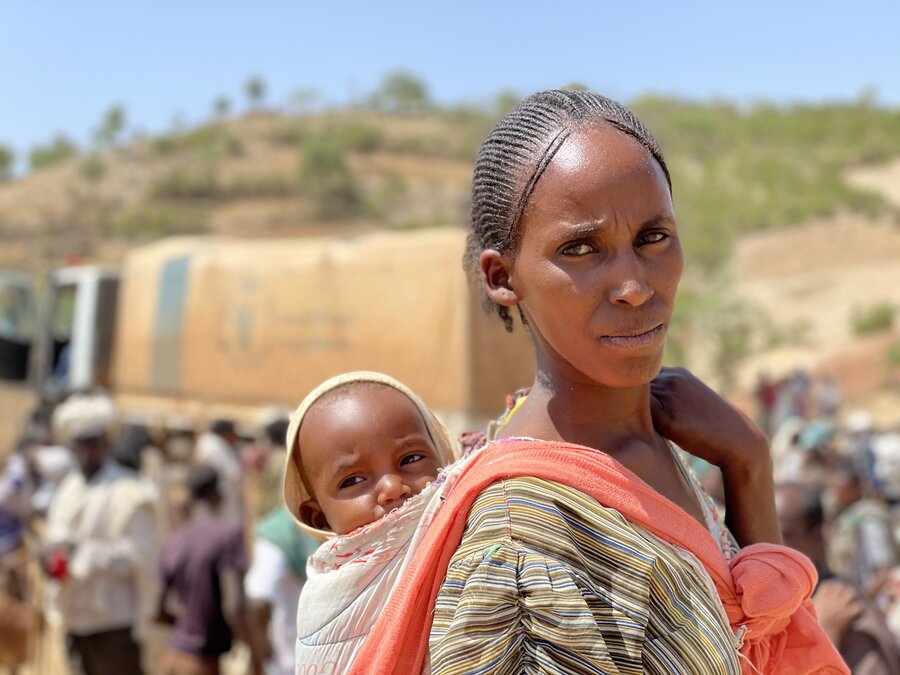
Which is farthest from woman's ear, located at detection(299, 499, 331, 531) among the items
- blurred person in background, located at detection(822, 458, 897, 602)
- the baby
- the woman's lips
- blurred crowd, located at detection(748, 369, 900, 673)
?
blurred person in background, located at detection(822, 458, 897, 602)

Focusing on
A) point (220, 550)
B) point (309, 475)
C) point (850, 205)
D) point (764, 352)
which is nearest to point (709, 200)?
point (850, 205)

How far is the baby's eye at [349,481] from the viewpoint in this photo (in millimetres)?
1715

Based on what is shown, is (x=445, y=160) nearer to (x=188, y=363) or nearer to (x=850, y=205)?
(x=850, y=205)

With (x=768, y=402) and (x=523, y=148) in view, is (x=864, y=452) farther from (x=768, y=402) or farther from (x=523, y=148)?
(x=523, y=148)

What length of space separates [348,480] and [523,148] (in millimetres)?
633

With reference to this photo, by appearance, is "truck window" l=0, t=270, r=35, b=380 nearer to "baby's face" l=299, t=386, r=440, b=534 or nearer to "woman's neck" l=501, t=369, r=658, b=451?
"baby's face" l=299, t=386, r=440, b=534

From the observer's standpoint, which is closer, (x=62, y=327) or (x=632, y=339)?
(x=632, y=339)

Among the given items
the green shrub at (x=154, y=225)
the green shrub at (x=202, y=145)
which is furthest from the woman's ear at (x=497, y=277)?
the green shrub at (x=202, y=145)

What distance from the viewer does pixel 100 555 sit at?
526 cm

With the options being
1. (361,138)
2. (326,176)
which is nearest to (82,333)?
(326,176)

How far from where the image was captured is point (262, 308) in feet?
37.1

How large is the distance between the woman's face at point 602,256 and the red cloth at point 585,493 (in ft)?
0.46

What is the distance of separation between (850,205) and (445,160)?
20.6 meters

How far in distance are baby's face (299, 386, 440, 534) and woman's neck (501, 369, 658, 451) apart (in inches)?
11.8
